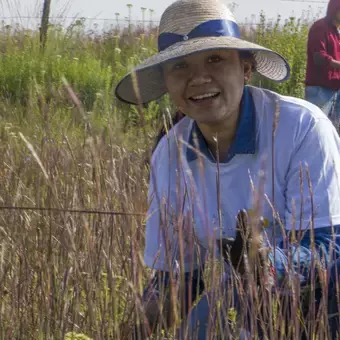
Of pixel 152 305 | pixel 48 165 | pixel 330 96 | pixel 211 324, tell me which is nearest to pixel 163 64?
pixel 48 165

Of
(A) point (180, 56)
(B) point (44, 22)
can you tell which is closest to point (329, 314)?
(A) point (180, 56)

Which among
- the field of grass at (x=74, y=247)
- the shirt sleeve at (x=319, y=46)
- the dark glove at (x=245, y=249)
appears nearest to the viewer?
the dark glove at (x=245, y=249)

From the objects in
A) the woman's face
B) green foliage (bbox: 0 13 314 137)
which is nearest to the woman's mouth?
the woman's face

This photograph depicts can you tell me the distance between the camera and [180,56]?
2.36m

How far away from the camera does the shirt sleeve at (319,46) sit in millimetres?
6234

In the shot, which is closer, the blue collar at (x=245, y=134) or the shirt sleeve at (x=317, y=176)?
the shirt sleeve at (x=317, y=176)

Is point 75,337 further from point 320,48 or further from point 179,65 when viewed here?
point 320,48

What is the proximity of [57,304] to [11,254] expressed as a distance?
0.56 feet

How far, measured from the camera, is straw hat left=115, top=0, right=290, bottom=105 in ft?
7.74

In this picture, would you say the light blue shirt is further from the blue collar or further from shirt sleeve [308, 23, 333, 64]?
shirt sleeve [308, 23, 333, 64]

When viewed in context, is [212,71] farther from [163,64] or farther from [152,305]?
[152,305]

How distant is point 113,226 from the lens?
2.43 meters

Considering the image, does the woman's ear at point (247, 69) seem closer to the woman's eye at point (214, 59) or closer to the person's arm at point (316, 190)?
the woman's eye at point (214, 59)

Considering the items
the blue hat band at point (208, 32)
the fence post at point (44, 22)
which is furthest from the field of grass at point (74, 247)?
the fence post at point (44, 22)
